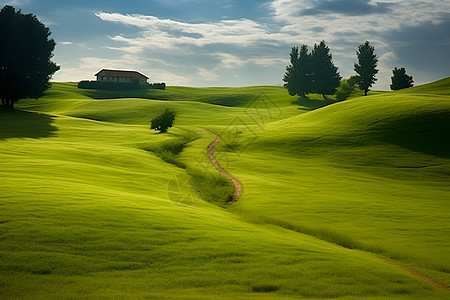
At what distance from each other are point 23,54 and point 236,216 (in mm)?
82385

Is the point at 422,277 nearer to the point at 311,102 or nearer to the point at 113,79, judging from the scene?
the point at 311,102

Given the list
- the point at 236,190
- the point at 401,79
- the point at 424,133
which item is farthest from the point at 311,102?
the point at 236,190

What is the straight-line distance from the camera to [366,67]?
141125 millimetres

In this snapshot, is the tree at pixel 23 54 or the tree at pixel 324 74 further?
the tree at pixel 324 74

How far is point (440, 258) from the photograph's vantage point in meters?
18.1

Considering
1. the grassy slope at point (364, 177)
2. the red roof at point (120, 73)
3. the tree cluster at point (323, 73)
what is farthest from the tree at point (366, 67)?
the red roof at point (120, 73)

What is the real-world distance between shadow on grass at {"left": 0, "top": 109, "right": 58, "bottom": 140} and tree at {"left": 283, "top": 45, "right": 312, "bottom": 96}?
9140cm

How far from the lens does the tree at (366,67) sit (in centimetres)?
14088

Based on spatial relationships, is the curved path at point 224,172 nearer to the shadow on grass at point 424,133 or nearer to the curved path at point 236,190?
the curved path at point 236,190

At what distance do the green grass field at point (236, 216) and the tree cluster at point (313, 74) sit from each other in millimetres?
82586

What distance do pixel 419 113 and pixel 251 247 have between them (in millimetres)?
54479

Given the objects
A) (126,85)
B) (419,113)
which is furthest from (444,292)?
(126,85)

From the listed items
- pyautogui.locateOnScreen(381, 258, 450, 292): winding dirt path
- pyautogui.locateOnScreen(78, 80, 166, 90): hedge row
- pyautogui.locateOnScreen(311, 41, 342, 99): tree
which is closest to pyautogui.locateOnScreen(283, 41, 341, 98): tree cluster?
pyautogui.locateOnScreen(311, 41, 342, 99): tree

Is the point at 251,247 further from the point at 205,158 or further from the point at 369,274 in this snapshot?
the point at 205,158
